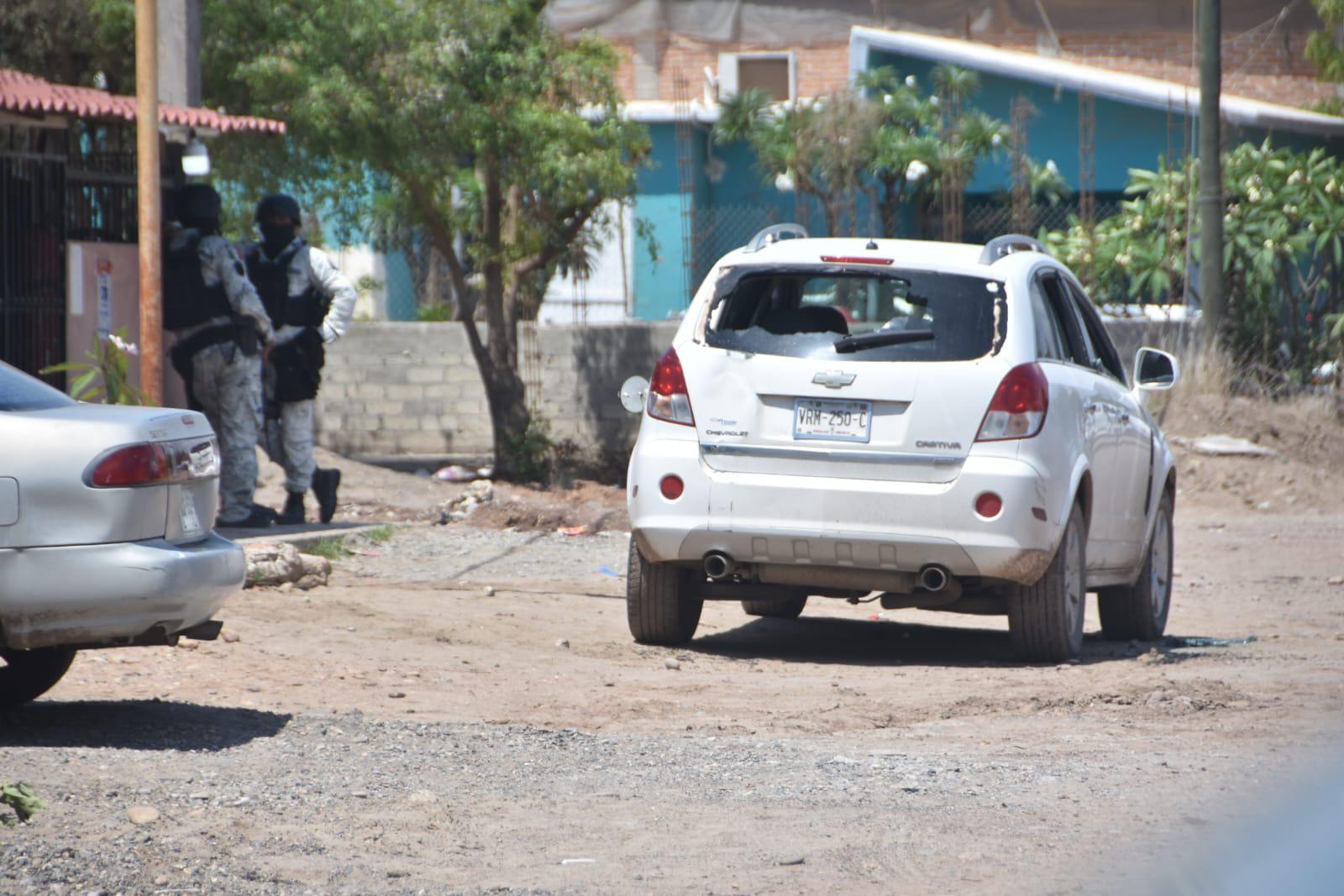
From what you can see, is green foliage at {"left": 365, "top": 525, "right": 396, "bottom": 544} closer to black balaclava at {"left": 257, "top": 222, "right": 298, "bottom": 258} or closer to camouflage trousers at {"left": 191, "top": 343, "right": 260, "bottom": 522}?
camouflage trousers at {"left": 191, "top": 343, "right": 260, "bottom": 522}

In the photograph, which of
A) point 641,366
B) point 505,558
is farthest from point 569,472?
point 505,558

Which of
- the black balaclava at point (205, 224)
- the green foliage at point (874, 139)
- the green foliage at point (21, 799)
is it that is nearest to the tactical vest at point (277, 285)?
the black balaclava at point (205, 224)

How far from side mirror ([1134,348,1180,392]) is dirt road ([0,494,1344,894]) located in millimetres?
1308

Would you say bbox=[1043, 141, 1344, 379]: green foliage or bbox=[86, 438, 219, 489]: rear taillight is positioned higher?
bbox=[1043, 141, 1344, 379]: green foliage

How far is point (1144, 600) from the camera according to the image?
9141mm

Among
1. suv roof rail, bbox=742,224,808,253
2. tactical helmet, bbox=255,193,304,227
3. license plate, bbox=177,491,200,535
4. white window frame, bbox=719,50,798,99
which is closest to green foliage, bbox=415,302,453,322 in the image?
white window frame, bbox=719,50,798,99

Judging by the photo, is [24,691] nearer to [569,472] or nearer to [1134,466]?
[1134,466]

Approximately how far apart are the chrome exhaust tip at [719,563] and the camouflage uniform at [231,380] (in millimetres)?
4156

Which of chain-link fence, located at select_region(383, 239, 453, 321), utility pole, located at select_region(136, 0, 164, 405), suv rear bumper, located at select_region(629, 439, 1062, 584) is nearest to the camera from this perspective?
suv rear bumper, located at select_region(629, 439, 1062, 584)

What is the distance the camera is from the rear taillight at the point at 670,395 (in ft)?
25.6

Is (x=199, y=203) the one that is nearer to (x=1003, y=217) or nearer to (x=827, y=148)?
(x=827, y=148)

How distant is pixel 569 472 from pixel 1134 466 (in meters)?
9.32

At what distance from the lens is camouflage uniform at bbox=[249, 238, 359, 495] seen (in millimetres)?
11789

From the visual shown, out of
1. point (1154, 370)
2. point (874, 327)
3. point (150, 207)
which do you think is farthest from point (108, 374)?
point (1154, 370)
